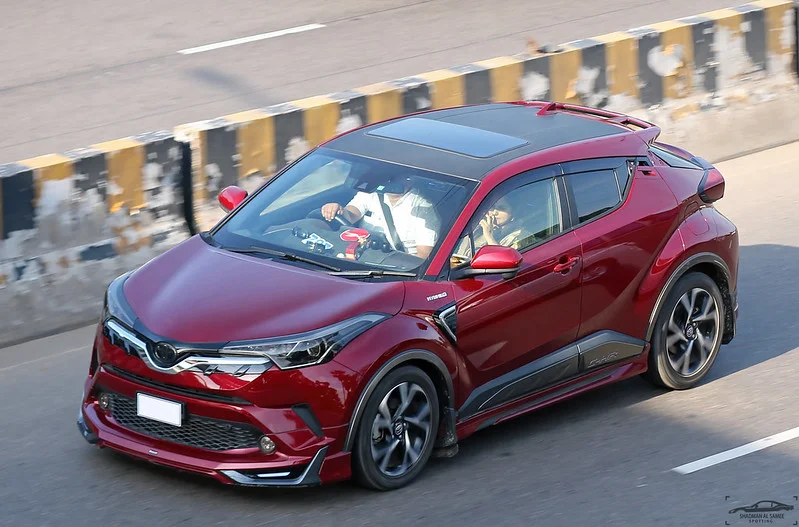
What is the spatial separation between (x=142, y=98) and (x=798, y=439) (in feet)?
29.3

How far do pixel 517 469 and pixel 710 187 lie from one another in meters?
2.37

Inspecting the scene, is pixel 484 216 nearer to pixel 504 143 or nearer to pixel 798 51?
pixel 504 143

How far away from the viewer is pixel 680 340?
816cm

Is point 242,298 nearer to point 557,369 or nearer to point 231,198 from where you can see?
point 231,198

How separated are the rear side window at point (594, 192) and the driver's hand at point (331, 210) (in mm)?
1312

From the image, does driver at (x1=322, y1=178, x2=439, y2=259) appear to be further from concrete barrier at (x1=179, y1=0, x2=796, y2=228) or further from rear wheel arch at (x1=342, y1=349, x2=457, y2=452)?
concrete barrier at (x1=179, y1=0, x2=796, y2=228)

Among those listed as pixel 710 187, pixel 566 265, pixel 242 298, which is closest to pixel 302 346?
pixel 242 298

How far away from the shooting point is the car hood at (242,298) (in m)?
6.30

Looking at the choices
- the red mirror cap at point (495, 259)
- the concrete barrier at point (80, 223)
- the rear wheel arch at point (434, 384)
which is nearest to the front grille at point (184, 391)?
the rear wheel arch at point (434, 384)

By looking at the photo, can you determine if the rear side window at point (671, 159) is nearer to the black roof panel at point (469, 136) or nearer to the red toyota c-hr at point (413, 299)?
the red toyota c-hr at point (413, 299)

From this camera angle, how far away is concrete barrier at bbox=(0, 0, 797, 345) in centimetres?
894

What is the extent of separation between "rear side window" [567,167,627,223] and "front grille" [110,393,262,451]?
233 cm

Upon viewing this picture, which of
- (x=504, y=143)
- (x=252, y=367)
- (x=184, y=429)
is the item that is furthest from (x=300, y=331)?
(x=504, y=143)

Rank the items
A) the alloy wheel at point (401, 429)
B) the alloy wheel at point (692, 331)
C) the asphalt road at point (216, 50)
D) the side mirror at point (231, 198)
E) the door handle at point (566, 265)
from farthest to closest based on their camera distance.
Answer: the asphalt road at point (216, 50)
the alloy wheel at point (692, 331)
the side mirror at point (231, 198)
the door handle at point (566, 265)
the alloy wheel at point (401, 429)
